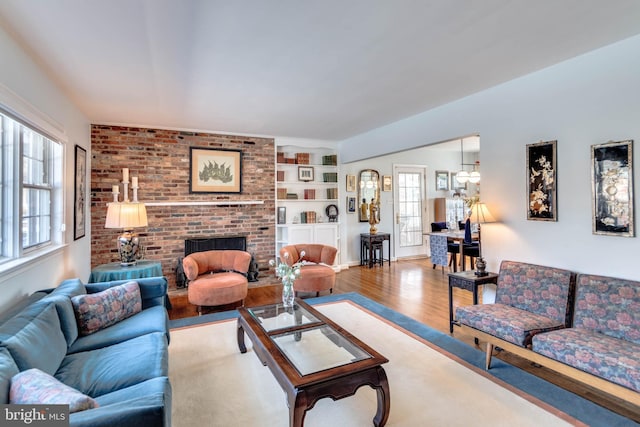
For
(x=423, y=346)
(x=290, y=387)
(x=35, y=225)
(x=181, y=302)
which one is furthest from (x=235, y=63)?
(x=181, y=302)

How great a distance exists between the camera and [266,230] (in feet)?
19.0

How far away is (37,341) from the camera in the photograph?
67.6 inches

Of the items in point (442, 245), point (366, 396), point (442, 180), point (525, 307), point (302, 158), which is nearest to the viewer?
point (366, 396)

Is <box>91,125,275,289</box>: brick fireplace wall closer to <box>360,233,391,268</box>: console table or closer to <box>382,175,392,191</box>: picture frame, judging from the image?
<box>360,233,391,268</box>: console table

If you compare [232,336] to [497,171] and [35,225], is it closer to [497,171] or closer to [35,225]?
[35,225]

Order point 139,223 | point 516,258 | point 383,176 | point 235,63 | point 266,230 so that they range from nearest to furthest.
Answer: point 235,63, point 516,258, point 139,223, point 266,230, point 383,176

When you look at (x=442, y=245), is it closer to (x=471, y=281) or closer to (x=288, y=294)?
(x=471, y=281)

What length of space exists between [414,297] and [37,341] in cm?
415

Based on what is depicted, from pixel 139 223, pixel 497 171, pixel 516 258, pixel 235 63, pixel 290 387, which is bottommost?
pixel 290 387

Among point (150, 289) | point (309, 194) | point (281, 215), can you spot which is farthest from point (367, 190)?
point (150, 289)

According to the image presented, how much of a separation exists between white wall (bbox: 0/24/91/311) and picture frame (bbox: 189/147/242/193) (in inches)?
57.8

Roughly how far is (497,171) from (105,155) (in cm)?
531

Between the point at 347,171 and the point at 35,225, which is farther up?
the point at 347,171

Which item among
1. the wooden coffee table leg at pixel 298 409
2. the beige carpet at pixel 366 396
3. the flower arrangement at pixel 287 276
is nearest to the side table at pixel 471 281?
the beige carpet at pixel 366 396
